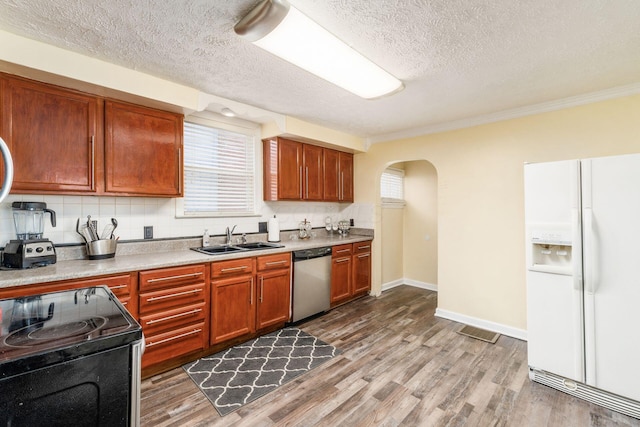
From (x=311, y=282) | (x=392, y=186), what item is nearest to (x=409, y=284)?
(x=392, y=186)

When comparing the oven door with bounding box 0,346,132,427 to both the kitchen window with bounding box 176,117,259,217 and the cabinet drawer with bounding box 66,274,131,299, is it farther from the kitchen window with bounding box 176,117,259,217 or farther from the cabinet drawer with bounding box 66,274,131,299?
the kitchen window with bounding box 176,117,259,217

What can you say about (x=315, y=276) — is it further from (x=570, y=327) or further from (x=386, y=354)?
(x=570, y=327)

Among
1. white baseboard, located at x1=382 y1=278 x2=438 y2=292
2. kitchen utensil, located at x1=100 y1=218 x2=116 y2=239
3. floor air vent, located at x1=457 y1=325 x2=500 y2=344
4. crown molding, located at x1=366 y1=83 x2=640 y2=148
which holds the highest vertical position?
crown molding, located at x1=366 y1=83 x2=640 y2=148

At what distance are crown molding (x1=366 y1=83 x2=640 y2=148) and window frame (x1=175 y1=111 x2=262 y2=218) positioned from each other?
70.8 inches

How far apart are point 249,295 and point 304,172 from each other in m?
1.74

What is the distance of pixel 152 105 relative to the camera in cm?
249

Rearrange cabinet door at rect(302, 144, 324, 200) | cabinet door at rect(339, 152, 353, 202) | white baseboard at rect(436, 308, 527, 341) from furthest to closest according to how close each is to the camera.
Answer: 1. cabinet door at rect(339, 152, 353, 202)
2. cabinet door at rect(302, 144, 324, 200)
3. white baseboard at rect(436, 308, 527, 341)

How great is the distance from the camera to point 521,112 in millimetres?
3045

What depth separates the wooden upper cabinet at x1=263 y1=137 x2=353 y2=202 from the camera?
11.8ft

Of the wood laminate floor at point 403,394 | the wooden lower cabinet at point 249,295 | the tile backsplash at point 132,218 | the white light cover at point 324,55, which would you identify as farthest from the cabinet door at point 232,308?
the white light cover at point 324,55

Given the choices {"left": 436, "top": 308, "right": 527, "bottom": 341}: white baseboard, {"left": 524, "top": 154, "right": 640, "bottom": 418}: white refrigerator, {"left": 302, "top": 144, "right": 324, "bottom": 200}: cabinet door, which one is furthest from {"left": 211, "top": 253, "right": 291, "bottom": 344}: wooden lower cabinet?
{"left": 524, "top": 154, "right": 640, "bottom": 418}: white refrigerator

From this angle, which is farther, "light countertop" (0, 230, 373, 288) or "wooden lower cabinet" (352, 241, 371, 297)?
"wooden lower cabinet" (352, 241, 371, 297)

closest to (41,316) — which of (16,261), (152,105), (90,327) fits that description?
(90,327)

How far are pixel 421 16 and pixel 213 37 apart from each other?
1.25m
